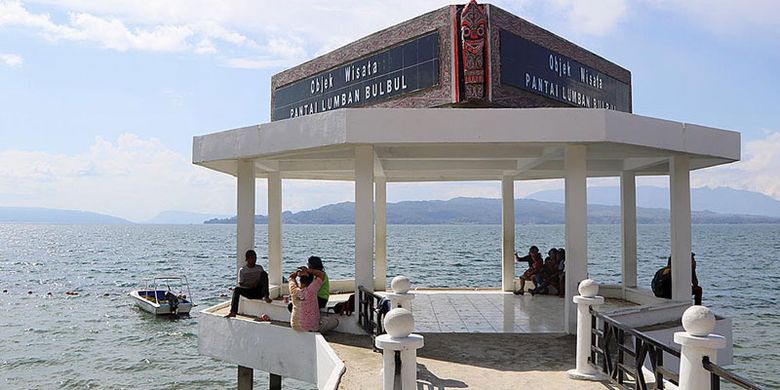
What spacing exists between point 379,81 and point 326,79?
6.36 feet

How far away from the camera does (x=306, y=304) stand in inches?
407

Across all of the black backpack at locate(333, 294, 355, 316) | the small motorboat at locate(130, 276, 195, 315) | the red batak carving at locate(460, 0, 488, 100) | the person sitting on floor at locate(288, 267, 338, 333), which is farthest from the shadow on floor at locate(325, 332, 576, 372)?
the small motorboat at locate(130, 276, 195, 315)

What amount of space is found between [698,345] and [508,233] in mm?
12081

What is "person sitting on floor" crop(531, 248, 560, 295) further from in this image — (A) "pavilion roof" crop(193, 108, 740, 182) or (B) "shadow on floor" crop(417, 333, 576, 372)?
(B) "shadow on floor" crop(417, 333, 576, 372)

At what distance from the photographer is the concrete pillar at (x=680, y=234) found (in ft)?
42.0

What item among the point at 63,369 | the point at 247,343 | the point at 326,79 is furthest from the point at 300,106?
the point at 63,369

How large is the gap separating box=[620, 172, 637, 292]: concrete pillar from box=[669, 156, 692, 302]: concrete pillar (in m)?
3.15

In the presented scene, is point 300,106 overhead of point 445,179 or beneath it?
overhead

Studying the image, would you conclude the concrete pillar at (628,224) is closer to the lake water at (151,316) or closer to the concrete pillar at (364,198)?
the concrete pillar at (364,198)

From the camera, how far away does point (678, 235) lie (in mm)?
12836

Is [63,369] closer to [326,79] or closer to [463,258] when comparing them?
[326,79]

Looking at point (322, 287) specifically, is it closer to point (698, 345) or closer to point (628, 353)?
point (628, 353)

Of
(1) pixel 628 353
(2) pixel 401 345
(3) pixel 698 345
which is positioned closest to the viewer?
(3) pixel 698 345

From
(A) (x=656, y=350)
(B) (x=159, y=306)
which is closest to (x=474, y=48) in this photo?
(A) (x=656, y=350)
